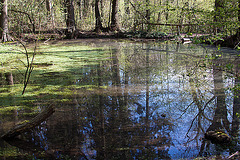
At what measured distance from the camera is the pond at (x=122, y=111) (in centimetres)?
274

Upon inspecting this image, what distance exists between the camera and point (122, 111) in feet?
12.9

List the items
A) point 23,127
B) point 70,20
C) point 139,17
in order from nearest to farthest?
point 23,127 → point 139,17 → point 70,20

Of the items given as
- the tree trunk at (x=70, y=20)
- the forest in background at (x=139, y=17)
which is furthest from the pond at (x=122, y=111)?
the tree trunk at (x=70, y=20)

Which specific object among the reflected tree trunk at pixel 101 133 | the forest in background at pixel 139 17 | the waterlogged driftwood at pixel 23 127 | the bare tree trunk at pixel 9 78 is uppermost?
the forest in background at pixel 139 17

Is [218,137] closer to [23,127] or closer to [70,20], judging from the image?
[23,127]

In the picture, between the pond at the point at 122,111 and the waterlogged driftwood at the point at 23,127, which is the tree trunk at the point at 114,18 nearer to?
the pond at the point at 122,111

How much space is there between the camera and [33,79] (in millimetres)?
5855

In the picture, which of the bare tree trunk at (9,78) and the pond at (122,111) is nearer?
the pond at (122,111)

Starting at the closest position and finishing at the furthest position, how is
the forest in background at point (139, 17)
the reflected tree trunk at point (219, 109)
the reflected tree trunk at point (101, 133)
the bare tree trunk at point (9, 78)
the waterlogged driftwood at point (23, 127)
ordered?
the reflected tree trunk at point (101, 133) < the waterlogged driftwood at point (23, 127) < the forest in background at point (139, 17) < the reflected tree trunk at point (219, 109) < the bare tree trunk at point (9, 78)

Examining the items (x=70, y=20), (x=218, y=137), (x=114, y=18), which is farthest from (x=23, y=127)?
(x=114, y=18)

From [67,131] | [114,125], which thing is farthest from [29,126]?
[114,125]

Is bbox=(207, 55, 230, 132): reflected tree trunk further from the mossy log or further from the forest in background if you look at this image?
the forest in background

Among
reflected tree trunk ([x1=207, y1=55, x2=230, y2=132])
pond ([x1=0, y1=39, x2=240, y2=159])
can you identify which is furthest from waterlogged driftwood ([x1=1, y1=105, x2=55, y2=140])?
reflected tree trunk ([x1=207, y1=55, x2=230, y2=132])

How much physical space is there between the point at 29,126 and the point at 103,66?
453cm
